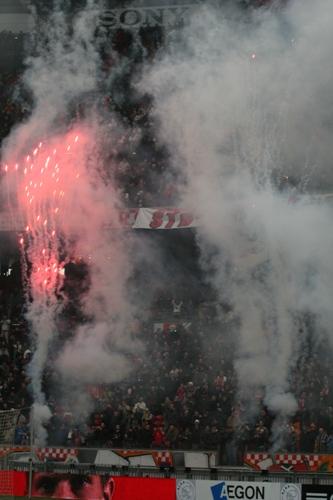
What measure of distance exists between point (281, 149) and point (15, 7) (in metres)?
11.2

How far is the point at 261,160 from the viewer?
18.0m

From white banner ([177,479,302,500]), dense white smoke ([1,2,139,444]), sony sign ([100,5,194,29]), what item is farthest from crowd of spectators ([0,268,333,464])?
sony sign ([100,5,194,29])

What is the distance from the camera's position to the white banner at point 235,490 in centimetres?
1204

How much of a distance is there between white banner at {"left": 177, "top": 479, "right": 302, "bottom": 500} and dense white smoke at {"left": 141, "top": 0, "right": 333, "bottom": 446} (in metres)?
3.48

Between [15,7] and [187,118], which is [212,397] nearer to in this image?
[187,118]

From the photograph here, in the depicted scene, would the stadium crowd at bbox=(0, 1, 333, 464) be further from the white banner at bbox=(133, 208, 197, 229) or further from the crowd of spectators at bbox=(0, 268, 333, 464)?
the white banner at bbox=(133, 208, 197, 229)

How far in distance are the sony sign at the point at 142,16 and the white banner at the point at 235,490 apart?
14.8m

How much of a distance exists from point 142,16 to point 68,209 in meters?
7.78

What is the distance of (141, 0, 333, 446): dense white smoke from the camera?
55.2 ft

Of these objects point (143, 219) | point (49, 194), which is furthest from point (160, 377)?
point (49, 194)

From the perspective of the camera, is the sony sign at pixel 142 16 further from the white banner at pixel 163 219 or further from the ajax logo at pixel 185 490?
the ajax logo at pixel 185 490

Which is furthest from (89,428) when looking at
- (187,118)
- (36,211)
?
(187,118)

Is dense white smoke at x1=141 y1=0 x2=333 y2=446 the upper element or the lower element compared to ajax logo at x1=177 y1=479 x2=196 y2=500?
upper

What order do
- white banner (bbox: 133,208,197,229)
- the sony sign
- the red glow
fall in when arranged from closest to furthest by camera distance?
1. white banner (bbox: 133,208,197,229)
2. the red glow
3. the sony sign
